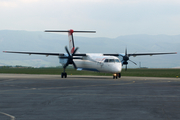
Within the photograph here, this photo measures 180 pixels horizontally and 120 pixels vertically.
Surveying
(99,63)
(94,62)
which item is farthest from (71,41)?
(99,63)

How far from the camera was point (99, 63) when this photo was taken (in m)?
44.8

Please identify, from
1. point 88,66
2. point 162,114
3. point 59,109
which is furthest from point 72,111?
point 88,66

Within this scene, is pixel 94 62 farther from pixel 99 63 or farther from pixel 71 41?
pixel 71 41

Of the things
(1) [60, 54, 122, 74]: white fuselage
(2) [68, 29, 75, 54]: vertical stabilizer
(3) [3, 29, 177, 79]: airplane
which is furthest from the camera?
(2) [68, 29, 75, 54]: vertical stabilizer

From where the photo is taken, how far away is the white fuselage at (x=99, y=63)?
4244cm

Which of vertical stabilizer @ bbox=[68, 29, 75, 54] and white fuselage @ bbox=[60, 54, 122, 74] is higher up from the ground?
vertical stabilizer @ bbox=[68, 29, 75, 54]

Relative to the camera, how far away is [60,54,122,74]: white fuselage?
42.4 meters

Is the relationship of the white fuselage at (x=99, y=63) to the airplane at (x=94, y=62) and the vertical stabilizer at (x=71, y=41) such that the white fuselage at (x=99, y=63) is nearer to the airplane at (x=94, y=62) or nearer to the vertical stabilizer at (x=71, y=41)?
the airplane at (x=94, y=62)

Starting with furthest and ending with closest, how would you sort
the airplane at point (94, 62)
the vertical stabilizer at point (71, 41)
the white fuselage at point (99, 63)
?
the vertical stabilizer at point (71, 41) → the airplane at point (94, 62) → the white fuselage at point (99, 63)

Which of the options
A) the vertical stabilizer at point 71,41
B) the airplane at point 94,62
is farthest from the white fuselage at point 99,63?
the vertical stabilizer at point 71,41

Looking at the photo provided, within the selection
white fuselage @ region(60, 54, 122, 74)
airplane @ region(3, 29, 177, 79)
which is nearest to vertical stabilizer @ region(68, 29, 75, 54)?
airplane @ region(3, 29, 177, 79)

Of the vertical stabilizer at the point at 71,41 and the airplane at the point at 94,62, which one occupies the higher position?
the vertical stabilizer at the point at 71,41

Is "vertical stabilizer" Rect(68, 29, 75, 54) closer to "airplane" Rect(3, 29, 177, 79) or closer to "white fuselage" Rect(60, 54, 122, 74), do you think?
"airplane" Rect(3, 29, 177, 79)

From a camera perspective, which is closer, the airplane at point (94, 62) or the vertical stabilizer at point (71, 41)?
the airplane at point (94, 62)
